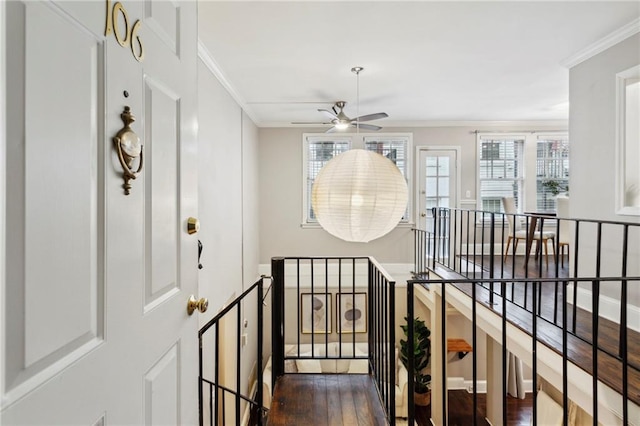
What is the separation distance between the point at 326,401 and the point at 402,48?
9.06 feet

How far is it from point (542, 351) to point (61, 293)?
9.04 feet

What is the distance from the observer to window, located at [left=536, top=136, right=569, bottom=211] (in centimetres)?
544

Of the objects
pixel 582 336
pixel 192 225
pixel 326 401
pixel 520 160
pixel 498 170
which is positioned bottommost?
pixel 326 401

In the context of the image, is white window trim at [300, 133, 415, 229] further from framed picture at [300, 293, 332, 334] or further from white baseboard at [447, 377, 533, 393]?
white baseboard at [447, 377, 533, 393]

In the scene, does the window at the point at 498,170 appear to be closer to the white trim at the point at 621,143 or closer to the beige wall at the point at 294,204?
the beige wall at the point at 294,204

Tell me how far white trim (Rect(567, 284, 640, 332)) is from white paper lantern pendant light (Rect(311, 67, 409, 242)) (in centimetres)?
179

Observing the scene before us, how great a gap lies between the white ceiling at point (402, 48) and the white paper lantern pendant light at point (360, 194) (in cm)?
92

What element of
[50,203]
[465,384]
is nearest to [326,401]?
[50,203]

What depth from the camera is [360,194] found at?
2.64 metres

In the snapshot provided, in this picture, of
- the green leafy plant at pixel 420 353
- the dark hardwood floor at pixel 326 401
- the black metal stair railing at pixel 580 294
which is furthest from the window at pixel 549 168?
the dark hardwood floor at pixel 326 401

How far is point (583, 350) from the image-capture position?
84.9 inches

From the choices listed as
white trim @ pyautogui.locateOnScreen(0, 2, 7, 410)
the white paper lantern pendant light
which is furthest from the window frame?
white trim @ pyautogui.locateOnScreen(0, 2, 7, 410)

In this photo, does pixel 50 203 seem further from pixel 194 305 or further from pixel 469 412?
pixel 469 412

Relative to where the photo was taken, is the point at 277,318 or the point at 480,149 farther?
the point at 480,149
